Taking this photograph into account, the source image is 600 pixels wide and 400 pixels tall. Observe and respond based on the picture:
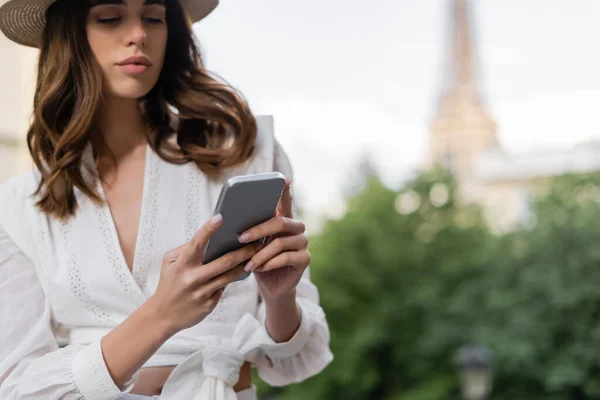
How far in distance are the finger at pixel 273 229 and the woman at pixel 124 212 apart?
0.05 meters

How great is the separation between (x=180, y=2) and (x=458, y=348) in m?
19.0

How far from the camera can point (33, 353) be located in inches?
66.1

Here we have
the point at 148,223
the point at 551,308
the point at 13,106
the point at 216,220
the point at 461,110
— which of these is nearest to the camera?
the point at 216,220

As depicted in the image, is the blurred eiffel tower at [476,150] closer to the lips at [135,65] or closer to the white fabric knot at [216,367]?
the white fabric knot at [216,367]

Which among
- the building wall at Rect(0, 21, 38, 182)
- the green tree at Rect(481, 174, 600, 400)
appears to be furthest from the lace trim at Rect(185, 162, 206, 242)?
the green tree at Rect(481, 174, 600, 400)

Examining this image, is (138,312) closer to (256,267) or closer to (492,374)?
(256,267)

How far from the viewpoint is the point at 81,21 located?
174cm

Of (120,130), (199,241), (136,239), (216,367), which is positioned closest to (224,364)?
(216,367)

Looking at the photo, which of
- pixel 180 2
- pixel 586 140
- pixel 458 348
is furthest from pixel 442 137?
pixel 180 2

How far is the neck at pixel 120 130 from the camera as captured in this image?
186 centimetres

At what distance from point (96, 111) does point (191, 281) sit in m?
0.58

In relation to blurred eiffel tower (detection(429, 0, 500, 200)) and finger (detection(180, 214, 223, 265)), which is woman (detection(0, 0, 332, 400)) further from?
blurred eiffel tower (detection(429, 0, 500, 200))

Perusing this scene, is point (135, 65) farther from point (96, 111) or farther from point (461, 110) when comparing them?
point (461, 110)

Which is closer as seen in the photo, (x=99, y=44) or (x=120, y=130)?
(x=99, y=44)
